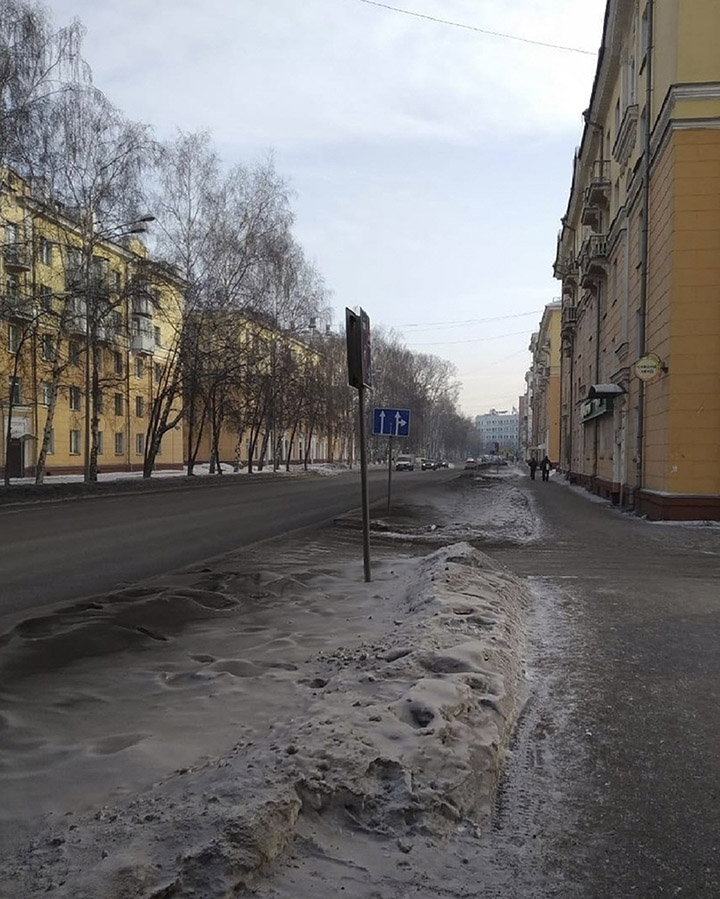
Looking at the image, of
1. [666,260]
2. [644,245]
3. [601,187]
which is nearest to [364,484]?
[666,260]

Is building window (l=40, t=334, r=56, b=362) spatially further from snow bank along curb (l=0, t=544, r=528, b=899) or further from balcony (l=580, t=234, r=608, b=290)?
snow bank along curb (l=0, t=544, r=528, b=899)

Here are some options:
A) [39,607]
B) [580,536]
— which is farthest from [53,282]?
[39,607]

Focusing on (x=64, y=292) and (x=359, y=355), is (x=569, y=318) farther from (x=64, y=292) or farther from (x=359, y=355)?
(x=359, y=355)

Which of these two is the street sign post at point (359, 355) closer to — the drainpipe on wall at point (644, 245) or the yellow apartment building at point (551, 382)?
the drainpipe on wall at point (644, 245)

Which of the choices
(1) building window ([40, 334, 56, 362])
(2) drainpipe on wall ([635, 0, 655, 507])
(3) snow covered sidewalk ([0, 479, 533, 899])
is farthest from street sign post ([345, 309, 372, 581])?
(1) building window ([40, 334, 56, 362])

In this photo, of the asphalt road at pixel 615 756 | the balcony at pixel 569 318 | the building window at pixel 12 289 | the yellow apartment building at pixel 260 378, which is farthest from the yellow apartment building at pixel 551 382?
the asphalt road at pixel 615 756

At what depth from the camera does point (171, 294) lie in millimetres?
32812

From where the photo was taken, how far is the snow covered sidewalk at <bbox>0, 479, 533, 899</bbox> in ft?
8.52

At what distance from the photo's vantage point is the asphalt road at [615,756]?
2.78 m

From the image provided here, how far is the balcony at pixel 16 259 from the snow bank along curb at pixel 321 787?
2225 cm

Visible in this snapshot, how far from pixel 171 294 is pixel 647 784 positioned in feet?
104

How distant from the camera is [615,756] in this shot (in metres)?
3.87

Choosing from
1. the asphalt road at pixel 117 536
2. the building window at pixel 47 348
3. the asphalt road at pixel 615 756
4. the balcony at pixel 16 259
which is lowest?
the asphalt road at pixel 117 536

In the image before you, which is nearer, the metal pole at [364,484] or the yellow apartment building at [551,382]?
the metal pole at [364,484]
